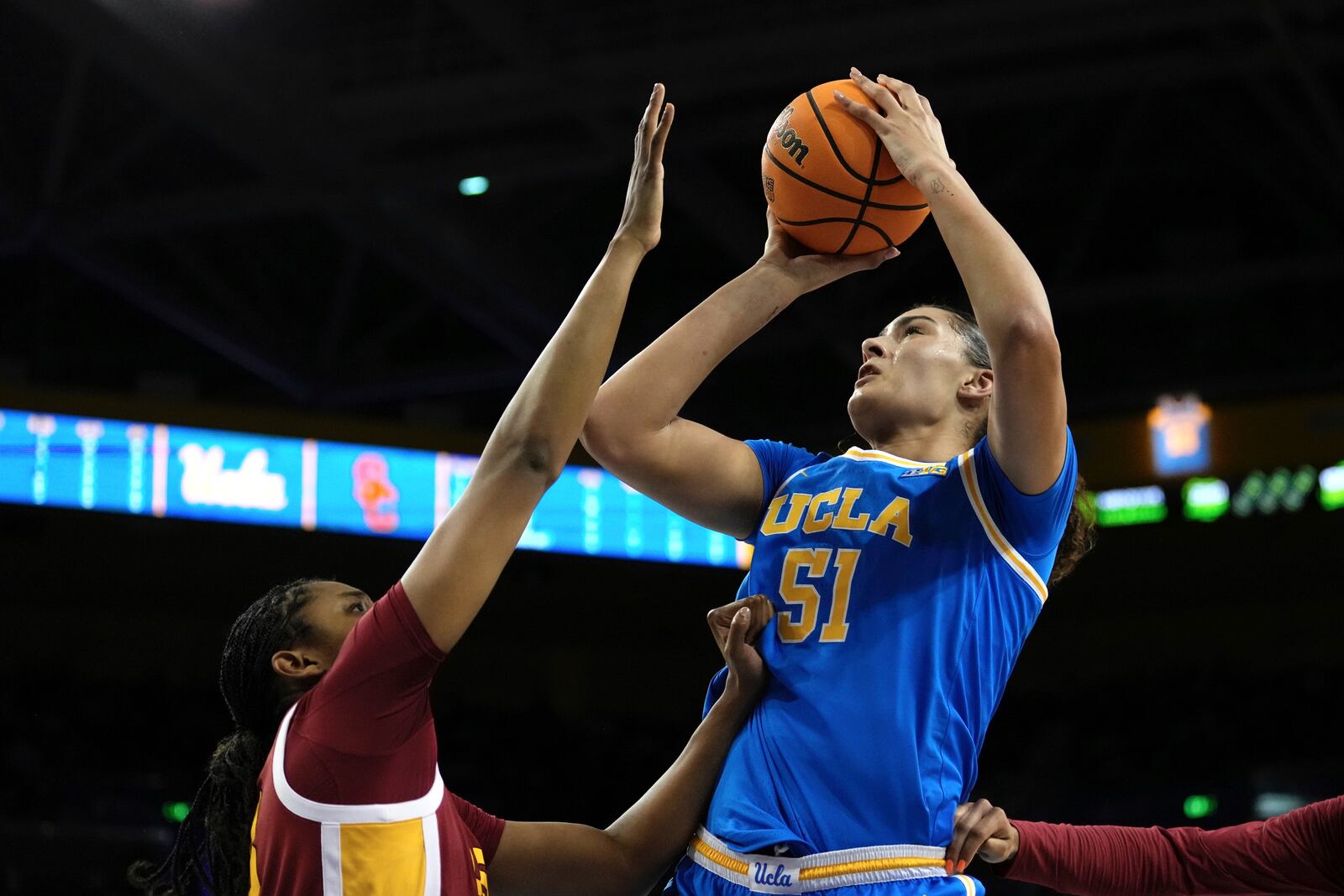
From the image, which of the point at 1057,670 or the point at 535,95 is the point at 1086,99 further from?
the point at 1057,670

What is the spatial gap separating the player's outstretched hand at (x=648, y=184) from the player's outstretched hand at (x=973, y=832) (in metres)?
1.13

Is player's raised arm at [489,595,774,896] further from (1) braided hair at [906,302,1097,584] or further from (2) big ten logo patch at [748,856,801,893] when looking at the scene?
(1) braided hair at [906,302,1097,584]

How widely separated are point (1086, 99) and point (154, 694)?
358 inches

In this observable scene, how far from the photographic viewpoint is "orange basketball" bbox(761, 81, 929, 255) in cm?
304

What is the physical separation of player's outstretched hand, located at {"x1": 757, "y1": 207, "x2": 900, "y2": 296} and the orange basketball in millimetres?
22

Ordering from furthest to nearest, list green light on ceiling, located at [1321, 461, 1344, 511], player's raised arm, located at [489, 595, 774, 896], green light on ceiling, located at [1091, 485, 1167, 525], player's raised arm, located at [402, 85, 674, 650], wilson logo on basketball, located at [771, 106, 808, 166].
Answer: green light on ceiling, located at [1091, 485, 1167, 525]
green light on ceiling, located at [1321, 461, 1344, 511]
wilson logo on basketball, located at [771, 106, 808, 166]
player's raised arm, located at [489, 595, 774, 896]
player's raised arm, located at [402, 85, 674, 650]

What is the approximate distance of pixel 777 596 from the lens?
2867mm

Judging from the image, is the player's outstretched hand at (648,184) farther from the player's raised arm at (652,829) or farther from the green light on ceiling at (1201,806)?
the green light on ceiling at (1201,806)

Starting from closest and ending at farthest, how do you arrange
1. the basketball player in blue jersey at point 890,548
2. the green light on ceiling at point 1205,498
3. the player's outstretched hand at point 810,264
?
the basketball player in blue jersey at point 890,548
the player's outstretched hand at point 810,264
the green light on ceiling at point 1205,498

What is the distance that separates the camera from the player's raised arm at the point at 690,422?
3.06m

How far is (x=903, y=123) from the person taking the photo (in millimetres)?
2959

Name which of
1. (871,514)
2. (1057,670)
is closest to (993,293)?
(871,514)

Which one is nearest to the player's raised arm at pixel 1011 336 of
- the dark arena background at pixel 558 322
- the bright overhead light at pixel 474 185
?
the dark arena background at pixel 558 322

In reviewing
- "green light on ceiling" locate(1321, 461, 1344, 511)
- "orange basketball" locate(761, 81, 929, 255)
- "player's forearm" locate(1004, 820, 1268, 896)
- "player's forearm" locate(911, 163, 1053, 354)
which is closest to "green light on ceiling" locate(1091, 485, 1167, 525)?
"green light on ceiling" locate(1321, 461, 1344, 511)
